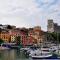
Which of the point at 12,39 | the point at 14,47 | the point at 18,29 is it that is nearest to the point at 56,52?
the point at 14,47

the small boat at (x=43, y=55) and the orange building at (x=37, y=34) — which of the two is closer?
the small boat at (x=43, y=55)

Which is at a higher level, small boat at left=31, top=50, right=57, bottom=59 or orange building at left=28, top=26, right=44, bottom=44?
orange building at left=28, top=26, right=44, bottom=44

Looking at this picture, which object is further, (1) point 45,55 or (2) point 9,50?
(2) point 9,50

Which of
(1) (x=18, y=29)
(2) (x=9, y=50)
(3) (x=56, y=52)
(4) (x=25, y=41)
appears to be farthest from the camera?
(1) (x=18, y=29)

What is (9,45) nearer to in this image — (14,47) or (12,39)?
(14,47)

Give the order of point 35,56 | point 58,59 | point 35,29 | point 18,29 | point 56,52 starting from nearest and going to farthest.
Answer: point 58,59 → point 35,56 → point 56,52 → point 35,29 → point 18,29

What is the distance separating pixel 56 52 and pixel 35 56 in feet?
3.46

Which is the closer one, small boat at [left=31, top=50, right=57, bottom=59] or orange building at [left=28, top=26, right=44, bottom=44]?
small boat at [left=31, top=50, right=57, bottom=59]

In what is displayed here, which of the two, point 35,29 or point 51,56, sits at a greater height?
point 35,29

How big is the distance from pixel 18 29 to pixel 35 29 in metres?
1.95

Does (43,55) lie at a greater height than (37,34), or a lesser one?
lesser

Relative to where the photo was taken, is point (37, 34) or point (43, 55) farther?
point (37, 34)

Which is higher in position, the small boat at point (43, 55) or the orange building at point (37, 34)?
the orange building at point (37, 34)

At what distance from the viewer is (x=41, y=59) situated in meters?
8.39
